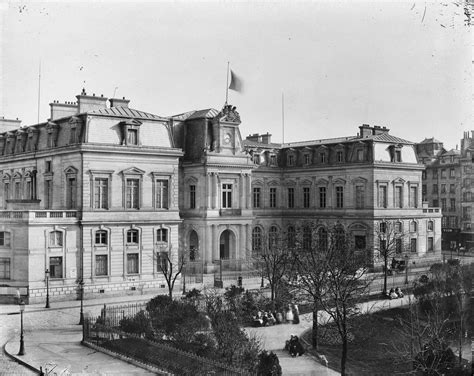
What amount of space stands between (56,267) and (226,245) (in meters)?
19.0

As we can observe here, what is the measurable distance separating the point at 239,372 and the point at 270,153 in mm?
50937

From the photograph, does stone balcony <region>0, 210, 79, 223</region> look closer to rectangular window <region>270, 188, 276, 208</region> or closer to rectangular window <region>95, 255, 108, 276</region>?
rectangular window <region>95, 255, 108, 276</region>

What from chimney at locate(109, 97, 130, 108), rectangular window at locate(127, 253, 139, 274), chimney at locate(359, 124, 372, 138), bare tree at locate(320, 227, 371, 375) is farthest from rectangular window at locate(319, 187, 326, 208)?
rectangular window at locate(127, 253, 139, 274)

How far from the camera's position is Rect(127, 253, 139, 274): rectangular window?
4859 centimetres

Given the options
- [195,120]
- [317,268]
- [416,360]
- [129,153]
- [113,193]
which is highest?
[195,120]

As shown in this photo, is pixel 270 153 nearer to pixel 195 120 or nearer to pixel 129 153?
pixel 195 120

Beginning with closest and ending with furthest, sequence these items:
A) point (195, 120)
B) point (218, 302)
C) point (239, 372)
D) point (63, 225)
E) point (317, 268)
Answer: point (239, 372) < point (218, 302) < point (317, 268) < point (63, 225) < point (195, 120)

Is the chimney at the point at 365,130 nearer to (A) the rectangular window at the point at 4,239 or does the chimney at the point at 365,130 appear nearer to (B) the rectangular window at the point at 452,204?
(B) the rectangular window at the point at 452,204

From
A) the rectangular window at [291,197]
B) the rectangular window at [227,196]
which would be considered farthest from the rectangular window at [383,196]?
the rectangular window at [227,196]

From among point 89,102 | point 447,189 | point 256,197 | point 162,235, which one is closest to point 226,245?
point 162,235

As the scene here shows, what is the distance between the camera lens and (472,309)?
116 feet

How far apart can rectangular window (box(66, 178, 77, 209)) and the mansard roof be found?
5259 mm

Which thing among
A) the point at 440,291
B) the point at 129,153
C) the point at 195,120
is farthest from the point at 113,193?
the point at 440,291

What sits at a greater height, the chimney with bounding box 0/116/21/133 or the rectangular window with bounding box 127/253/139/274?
the chimney with bounding box 0/116/21/133
